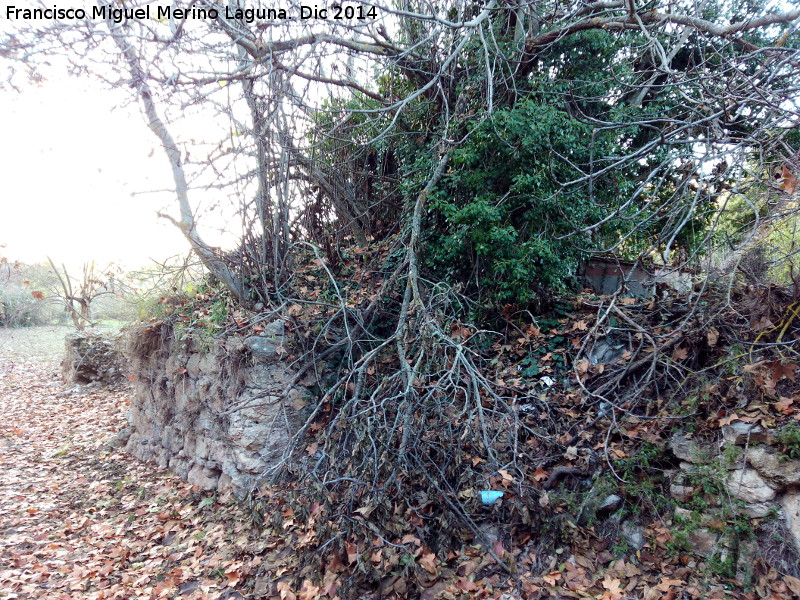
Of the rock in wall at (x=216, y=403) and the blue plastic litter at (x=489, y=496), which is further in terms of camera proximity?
the rock in wall at (x=216, y=403)

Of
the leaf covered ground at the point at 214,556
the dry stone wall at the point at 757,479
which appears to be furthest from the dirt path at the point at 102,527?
the dry stone wall at the point at 757,479

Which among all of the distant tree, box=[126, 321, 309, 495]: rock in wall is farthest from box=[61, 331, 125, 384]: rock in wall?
box=[126, 321, 309, 495]: rock in wall

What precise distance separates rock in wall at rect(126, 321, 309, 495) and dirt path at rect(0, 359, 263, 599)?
0.34 metres

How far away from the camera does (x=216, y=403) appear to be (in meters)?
5.98

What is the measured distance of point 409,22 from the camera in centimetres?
635

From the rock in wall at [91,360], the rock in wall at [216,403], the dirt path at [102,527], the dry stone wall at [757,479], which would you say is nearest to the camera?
the dry stone wall at [757,479]

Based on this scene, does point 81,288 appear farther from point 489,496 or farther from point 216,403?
point 489,496

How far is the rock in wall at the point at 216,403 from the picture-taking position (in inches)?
216

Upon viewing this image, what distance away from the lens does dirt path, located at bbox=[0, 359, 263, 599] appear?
14.3 ft

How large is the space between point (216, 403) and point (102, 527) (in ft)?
5.73

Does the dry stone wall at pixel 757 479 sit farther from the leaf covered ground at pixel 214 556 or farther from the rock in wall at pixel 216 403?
the rock in wall at pixel 216 403

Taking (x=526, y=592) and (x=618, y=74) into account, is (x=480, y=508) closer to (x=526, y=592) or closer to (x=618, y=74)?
(x=526, y=592)

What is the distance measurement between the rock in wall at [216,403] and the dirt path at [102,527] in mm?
339

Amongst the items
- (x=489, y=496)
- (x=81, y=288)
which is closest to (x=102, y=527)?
(x=489, y=496)
